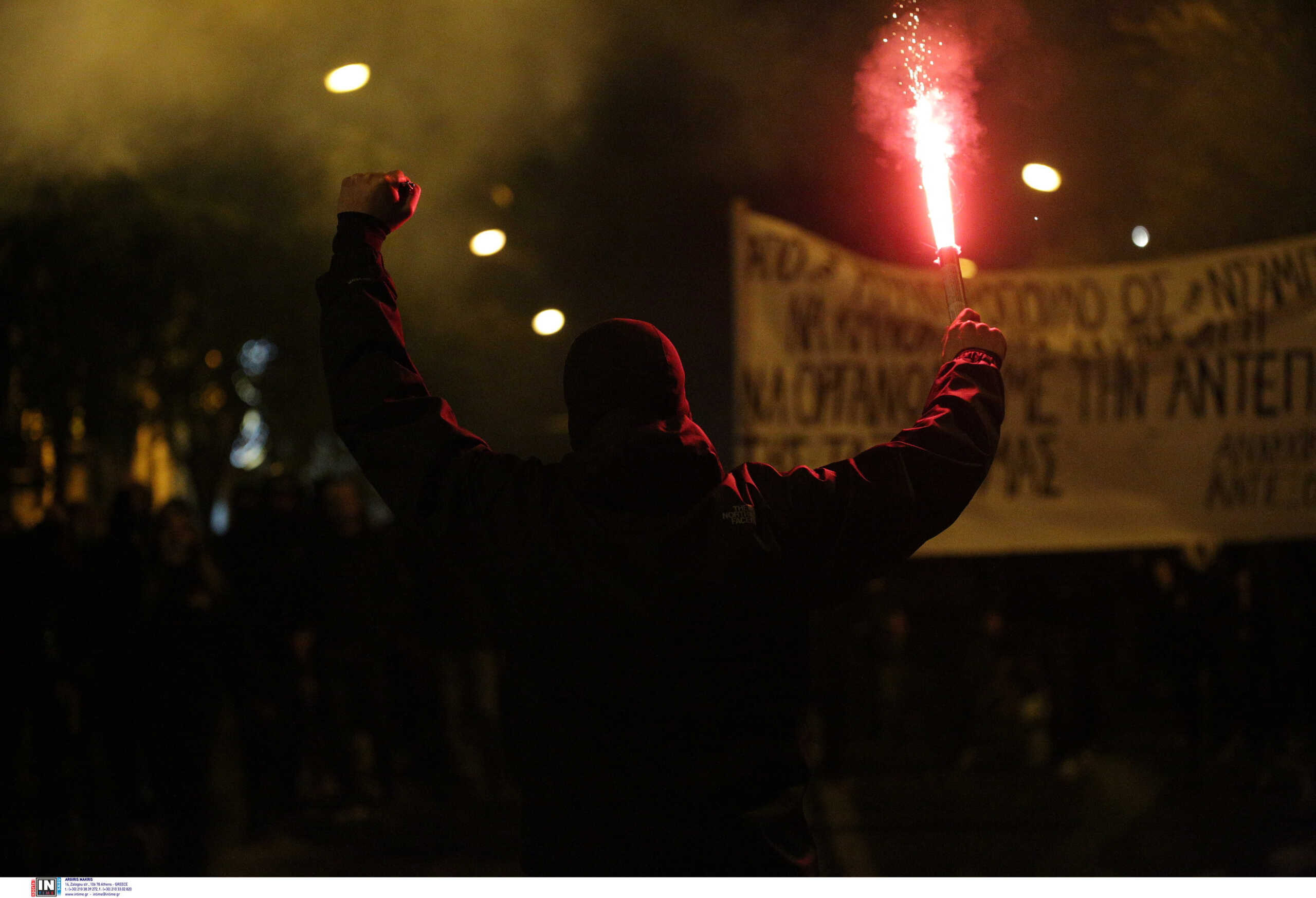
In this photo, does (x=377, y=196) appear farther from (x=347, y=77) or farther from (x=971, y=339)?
(x=347, y=77)

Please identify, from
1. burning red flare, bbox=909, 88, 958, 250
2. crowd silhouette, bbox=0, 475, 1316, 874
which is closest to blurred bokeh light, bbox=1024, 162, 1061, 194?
crowd silhouette, bbox=0, 475, 1316, 874

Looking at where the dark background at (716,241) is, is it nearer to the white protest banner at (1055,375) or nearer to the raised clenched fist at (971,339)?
the white protest banner at (1055,375)

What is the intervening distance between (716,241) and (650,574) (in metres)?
3.98

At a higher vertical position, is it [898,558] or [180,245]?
[180,245]

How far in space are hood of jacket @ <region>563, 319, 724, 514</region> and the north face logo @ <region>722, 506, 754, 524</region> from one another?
5cm

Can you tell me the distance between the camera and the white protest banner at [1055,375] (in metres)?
3.87

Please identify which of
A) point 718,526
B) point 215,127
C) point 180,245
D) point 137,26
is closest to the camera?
point 718,526

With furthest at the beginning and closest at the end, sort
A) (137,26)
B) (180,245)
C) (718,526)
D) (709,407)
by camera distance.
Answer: (180,245)
(709,407)
(137,26)
(718,526)

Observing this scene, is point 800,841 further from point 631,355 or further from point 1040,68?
point 1040,68

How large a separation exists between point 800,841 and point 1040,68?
3253 millimetres

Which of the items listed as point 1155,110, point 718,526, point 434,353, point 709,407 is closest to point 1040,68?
point 1155,110

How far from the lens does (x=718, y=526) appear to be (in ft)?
4.54

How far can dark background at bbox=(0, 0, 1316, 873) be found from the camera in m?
3.86

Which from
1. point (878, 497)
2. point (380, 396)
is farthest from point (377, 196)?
point (878, 497)
